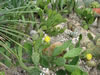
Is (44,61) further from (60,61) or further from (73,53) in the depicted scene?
(73,53)

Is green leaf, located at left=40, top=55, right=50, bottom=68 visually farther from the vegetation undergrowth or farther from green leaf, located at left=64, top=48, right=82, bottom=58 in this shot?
green leaf, located at left=64, top=48, right=82, bottom=58

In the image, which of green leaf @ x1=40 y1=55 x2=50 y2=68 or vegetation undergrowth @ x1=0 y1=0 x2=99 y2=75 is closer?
vegetation undergrowth @ x1=0 y1=0 x2=99 y2=75

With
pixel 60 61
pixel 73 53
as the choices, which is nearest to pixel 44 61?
pixel 60 61

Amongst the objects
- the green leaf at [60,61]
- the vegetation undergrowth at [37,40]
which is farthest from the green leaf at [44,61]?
the green leaf at [60,61]

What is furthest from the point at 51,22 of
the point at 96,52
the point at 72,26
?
the point at 96,52

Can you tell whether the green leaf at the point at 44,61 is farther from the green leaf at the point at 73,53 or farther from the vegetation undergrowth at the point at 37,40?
the green leaf at the point at 73,53

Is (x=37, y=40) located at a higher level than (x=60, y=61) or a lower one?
higher

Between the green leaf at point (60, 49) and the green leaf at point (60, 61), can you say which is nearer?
the green leaf at point (60, 61)

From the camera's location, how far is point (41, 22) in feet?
8.74

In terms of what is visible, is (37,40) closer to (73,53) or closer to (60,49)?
(60,49)

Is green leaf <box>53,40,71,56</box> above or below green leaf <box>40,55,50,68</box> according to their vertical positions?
above

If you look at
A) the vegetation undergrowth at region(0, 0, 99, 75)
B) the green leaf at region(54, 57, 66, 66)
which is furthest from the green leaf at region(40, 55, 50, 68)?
the green leaf at region(54, 57, 66, 66)

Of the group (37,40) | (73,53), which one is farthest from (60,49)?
(37,40)

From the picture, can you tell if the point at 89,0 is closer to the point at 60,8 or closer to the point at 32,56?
the point at 60,8
